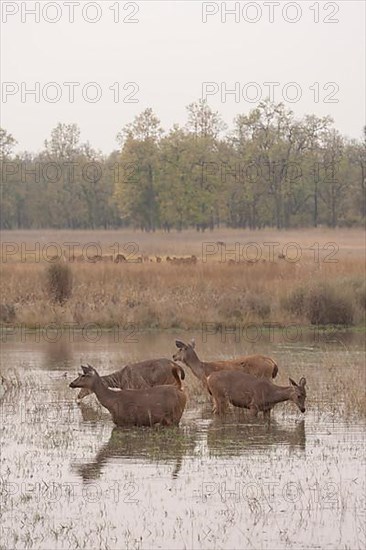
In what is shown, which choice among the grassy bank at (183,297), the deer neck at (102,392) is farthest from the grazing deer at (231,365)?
the grassy bank at (183,297)

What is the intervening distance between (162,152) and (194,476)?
203ft

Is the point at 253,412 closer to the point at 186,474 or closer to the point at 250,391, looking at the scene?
the point at 250,391

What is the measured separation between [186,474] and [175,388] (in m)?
2.24

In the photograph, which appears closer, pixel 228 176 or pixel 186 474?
pixel 186 474

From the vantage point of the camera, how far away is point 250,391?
613 inches

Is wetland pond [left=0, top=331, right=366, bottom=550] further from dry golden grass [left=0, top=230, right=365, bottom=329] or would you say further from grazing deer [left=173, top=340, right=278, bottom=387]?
dry golden grass [left=0, top=230, right=365, bottom=329]

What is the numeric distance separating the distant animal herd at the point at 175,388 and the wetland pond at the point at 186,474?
215 millimetres

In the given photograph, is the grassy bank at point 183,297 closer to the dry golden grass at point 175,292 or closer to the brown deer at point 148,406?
the dry golden grass at point 175,292

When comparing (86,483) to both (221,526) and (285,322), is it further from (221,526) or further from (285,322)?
(285,322)

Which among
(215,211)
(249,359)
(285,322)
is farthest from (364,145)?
(249,359)

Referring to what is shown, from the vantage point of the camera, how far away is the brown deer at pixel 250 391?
15.6 m

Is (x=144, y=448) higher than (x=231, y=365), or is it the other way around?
(x=231, y=365)

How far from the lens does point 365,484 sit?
12.3 metres

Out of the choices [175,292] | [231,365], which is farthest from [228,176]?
[231,365]
